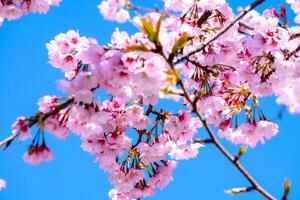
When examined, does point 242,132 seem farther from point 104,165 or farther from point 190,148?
point 104,165

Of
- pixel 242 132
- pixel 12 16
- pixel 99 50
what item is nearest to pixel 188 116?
pixel 242 132

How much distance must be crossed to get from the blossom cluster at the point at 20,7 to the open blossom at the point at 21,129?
1986 millimetres

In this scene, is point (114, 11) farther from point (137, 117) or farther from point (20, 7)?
point (20, 7)

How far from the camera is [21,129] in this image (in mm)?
3463

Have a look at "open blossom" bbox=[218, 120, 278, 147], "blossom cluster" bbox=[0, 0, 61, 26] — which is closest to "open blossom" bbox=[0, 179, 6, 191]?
"blossom cluster" bbox=[0, 0, 61, 26]

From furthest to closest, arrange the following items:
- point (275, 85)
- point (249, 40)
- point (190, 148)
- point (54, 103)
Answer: point (190, 148)
point (249, 40)
point (275, 85)
point (54, 103)

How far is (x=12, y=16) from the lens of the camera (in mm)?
5062

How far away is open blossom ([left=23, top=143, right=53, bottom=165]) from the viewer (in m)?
3.74

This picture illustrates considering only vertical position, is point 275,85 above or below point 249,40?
below

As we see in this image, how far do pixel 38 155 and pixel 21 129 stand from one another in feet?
1.28

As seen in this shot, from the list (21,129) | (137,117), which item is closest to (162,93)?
(137,117)

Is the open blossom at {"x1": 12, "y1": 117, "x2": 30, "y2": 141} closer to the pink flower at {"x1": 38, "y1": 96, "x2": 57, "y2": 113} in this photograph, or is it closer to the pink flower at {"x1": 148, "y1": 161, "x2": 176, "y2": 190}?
the pink flower at {"x1": 38, "y1": 96, "x2": 57, "y2": 113}

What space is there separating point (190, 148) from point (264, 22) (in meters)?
1.95

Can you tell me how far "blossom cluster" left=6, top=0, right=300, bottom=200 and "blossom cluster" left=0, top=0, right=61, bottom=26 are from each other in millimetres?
455
